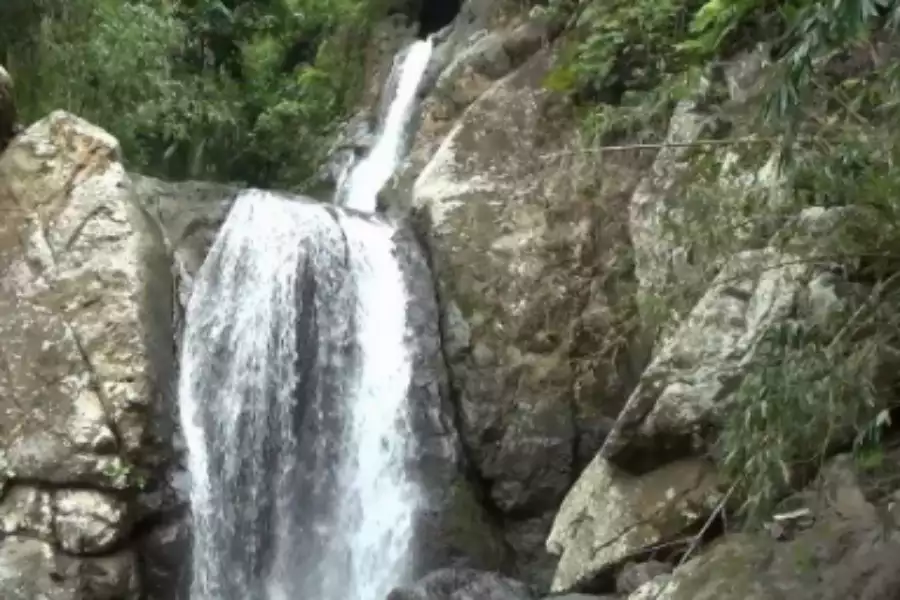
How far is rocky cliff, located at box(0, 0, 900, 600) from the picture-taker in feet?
15.0

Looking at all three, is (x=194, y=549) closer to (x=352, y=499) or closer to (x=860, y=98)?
(x=352, y=499)

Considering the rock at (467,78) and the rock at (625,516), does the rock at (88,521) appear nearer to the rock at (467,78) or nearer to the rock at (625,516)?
the rock at (625,516)

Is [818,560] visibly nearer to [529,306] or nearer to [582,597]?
[582,597]

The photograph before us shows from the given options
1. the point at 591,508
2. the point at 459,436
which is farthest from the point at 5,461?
the point at 591,508

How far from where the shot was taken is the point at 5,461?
26.3 feet

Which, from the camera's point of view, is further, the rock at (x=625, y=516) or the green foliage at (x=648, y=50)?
the rock at (x=625, y=516)

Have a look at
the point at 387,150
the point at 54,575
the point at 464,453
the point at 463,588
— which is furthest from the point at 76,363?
the point at 387,150

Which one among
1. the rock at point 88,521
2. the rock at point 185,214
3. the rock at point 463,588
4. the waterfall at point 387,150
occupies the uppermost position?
the waterfall at point 387,150

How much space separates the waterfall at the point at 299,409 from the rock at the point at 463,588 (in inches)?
69.9

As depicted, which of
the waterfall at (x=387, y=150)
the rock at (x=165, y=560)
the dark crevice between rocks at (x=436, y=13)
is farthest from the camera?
the dark crevice between rocks at (x=436, y=13)

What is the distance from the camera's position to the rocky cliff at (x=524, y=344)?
4.57 m

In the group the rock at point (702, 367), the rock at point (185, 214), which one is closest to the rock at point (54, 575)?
the rock at point (185, 214)

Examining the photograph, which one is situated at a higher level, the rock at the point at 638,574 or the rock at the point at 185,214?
the rock at the point at 185,214

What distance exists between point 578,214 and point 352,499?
3297 millimetres
